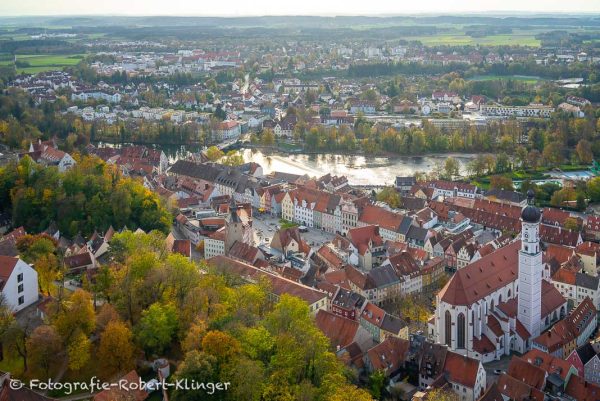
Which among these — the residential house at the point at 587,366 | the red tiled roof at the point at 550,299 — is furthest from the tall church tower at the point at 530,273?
the residential house at the point at 587,366

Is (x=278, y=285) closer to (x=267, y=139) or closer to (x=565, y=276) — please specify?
(x=565, y=276)

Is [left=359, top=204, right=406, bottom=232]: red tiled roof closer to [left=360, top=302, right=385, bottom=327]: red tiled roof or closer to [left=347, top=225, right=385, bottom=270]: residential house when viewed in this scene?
[left=347, top=225, right=385, bottom=270]: residential house

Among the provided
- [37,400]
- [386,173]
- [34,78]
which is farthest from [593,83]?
[37,400]

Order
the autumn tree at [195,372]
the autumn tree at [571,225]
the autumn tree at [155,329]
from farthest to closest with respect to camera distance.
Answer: the autumn tree at [571,225], the autumn tree at [155,329], the autumn tree at [195,372]

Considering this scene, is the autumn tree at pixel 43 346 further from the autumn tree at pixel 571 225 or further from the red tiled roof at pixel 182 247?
the autumn tree at pixel 571 225

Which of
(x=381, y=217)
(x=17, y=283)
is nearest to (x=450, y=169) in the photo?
(x=381, y=217)

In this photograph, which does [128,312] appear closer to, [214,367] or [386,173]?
[214,367]
